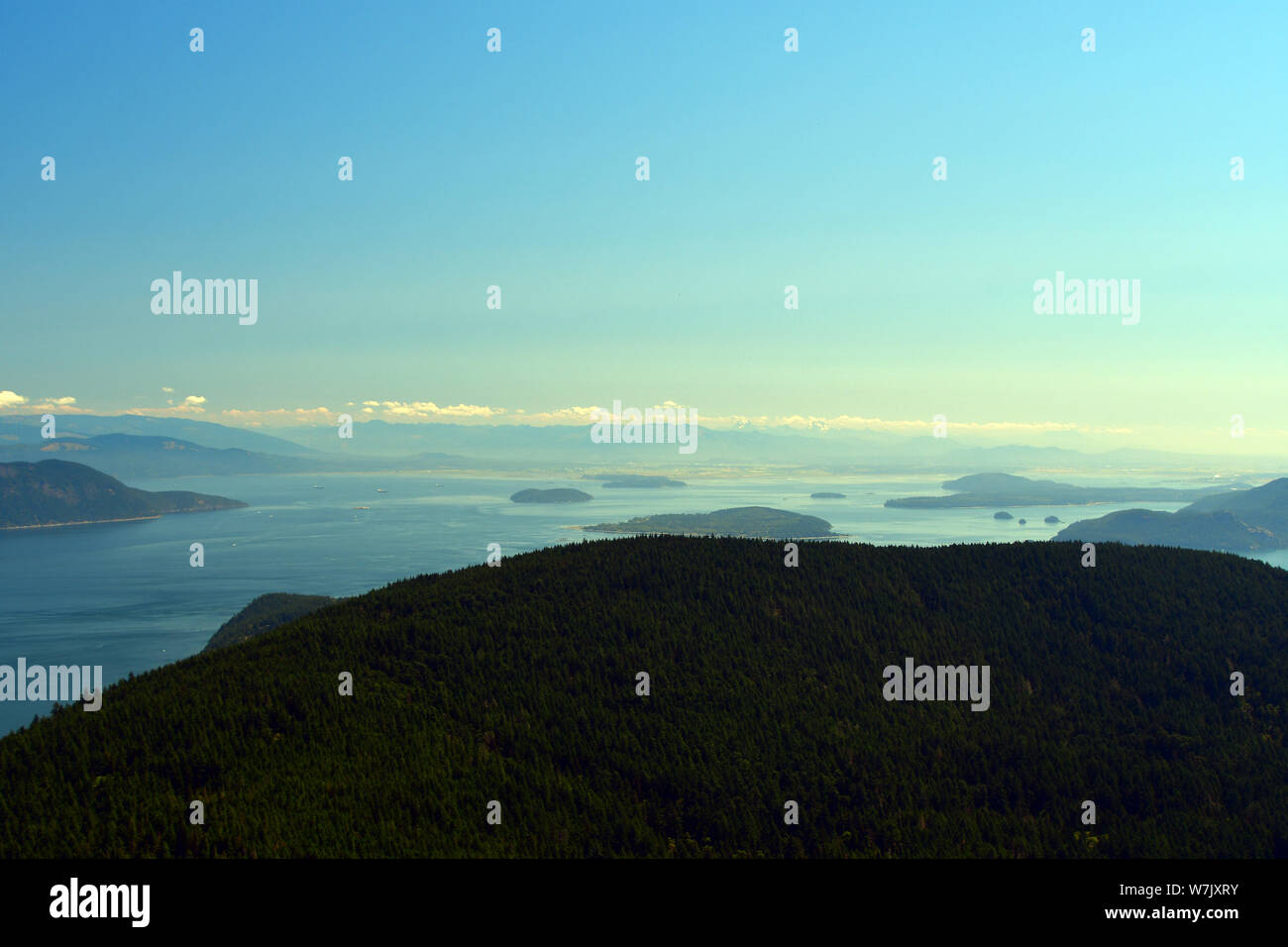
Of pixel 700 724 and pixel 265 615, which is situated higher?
pixel 700 724

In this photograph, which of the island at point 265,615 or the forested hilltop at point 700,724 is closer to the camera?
the forested hilltop at point 700,724

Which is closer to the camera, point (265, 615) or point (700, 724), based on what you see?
point (700, 724)

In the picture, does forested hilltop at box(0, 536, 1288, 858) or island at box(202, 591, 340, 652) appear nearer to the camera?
forested hilltop at box(0, 536, 1288, 858)
